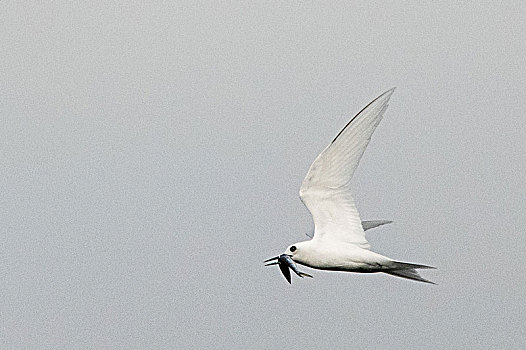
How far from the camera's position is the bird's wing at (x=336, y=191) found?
18.4m

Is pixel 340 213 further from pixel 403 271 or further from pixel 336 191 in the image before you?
pixel 403 271

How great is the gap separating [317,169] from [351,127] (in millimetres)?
1142

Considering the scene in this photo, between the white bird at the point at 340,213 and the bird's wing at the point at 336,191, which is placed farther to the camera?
the bird's wing at the point at 336,191

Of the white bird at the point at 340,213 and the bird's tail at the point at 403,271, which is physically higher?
the white bird at the point at 340,213

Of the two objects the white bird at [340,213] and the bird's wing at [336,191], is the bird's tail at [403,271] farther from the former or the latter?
the bird's wing at [336,191]

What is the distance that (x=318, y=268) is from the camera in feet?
62.1

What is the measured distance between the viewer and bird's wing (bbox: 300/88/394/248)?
60.3ft

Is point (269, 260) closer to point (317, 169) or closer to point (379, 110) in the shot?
point (317, 169)

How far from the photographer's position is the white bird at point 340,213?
18.2 m

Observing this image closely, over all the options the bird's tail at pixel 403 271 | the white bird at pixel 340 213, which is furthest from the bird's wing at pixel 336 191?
the bird's tail at pixel 403 271

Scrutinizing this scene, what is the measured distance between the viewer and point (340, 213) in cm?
1912

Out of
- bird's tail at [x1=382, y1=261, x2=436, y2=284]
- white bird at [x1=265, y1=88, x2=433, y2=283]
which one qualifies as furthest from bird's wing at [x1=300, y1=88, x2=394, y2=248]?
bird's tail at [x1=382, y1=261, x2=436, y2=284]

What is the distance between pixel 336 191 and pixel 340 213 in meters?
0.42

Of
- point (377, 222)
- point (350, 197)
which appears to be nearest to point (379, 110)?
point (350, 197)
